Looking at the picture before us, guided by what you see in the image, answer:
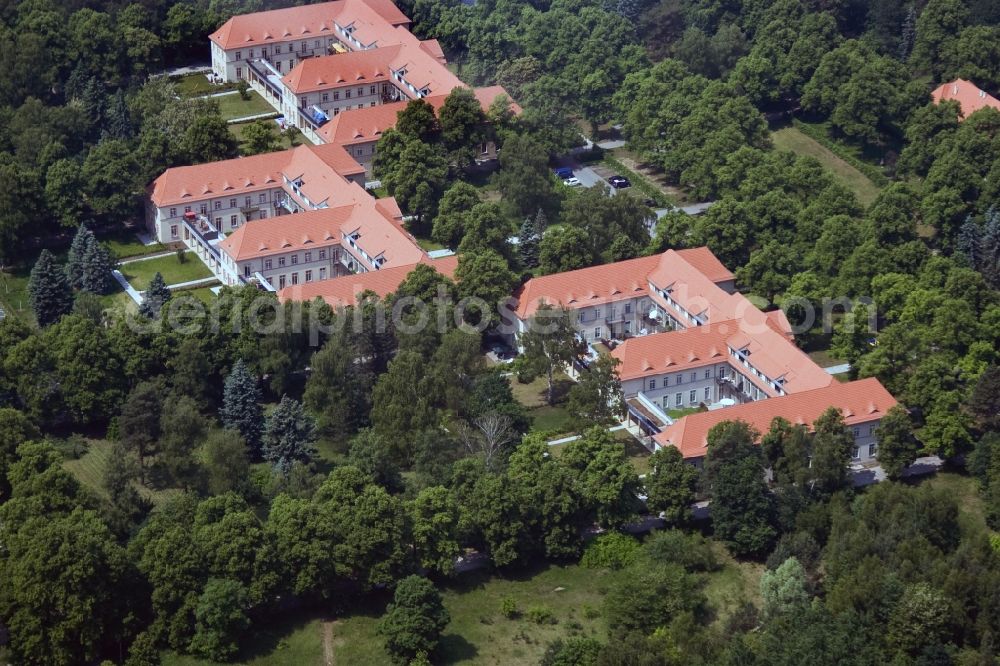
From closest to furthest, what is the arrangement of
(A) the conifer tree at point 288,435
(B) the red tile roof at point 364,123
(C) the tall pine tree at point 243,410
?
(A) the conifer tree at point 288,435 < (C) the tall pine tree at point 243,410 < (B) the red tile roof at point 364,123

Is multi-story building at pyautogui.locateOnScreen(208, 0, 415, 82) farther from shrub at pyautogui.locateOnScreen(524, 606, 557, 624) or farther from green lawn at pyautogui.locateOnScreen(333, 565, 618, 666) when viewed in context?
shrub at pyautogui.locateOnScreen(524, 606, 557, 624)

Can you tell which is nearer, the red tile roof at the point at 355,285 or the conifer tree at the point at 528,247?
the red tile roof at the point at 355,285

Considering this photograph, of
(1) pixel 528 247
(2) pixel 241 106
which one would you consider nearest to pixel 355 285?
(1) pixel 528 247

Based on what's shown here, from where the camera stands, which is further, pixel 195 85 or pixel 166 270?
pixel 195 85

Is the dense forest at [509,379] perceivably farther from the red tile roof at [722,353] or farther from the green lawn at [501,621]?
the red tile roof at [722,353]

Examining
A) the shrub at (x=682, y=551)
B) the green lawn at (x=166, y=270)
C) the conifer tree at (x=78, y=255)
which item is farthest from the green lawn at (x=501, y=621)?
the conifer tree at (x=78, y=255)

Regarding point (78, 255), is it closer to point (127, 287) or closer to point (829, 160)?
point (127, 287)

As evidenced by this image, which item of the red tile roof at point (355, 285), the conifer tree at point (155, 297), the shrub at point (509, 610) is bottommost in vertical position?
the conifer tree at point (155, 297)
